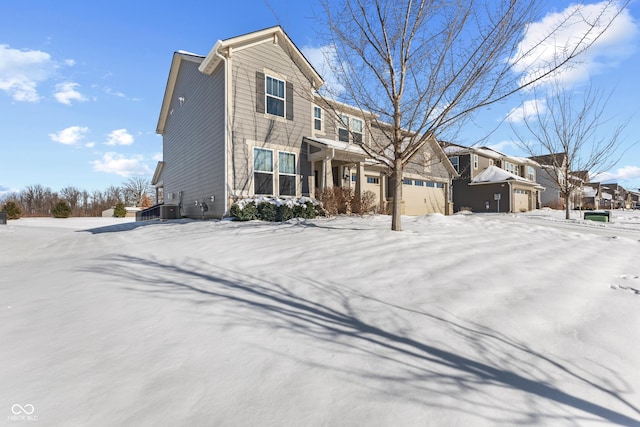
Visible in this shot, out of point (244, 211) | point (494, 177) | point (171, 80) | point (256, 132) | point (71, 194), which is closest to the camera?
point (244, 211)

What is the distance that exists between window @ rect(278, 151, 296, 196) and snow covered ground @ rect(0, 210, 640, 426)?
751cm

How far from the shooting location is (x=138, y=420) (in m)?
1.51

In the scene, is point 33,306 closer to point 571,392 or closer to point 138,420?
point 138,420

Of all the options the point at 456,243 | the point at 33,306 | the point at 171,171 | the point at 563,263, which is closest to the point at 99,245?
the point at 33,306

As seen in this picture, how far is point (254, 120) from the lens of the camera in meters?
11.2

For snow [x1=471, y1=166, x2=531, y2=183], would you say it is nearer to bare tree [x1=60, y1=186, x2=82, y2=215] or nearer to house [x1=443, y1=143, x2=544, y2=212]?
house [x1=443, y1=143, x2=544, y2=212]

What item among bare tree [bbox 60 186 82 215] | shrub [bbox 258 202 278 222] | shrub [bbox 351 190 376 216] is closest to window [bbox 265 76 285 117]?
shrub [bbox 258 202 278 222]

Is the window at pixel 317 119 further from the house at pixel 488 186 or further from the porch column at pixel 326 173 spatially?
the house at pixel 488 186

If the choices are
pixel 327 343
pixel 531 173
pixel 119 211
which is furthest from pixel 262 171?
pixel 531 173

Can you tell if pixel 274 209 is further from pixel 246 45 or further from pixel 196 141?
pixel 246 45

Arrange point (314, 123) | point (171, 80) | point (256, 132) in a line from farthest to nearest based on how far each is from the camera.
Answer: point (171, 80) < point (314, 123) < point (256, 132)

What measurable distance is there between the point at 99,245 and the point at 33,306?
431cm

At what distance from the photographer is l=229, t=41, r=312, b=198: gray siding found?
35.4 ft

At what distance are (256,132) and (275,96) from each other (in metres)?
1.84
